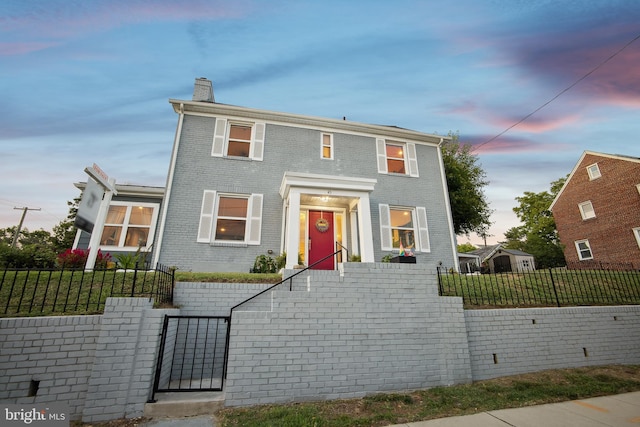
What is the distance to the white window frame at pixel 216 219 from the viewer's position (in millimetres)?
8836

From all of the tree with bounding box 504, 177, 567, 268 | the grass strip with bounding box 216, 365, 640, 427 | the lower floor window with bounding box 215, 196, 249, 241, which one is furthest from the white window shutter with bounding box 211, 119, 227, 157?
the tree with bounding box 504, 177, 567, 268

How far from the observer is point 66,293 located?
5023 mm

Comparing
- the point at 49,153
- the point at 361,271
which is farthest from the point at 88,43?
the point at 361,271

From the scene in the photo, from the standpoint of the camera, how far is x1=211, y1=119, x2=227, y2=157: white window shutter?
386 inches

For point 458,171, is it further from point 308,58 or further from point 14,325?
point 14,325

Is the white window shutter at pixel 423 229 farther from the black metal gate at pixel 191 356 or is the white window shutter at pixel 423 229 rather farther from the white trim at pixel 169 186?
the white trim at pixel 169 186

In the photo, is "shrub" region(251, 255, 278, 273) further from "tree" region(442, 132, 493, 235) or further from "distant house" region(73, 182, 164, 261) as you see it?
"tree" region(442, 132, 493, 235)

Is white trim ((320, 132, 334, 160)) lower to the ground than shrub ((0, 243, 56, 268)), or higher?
higher

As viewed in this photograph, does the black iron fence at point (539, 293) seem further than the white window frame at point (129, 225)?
No

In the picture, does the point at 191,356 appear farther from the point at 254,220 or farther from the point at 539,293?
the point at 539,293

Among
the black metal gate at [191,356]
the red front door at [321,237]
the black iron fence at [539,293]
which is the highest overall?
the red front door at [321,237]

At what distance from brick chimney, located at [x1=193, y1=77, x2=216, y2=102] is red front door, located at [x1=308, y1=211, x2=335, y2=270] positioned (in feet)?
21.8

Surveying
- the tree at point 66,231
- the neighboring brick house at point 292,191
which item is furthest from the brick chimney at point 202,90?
the tree at point 66,231

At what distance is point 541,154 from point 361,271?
10.4 metres
